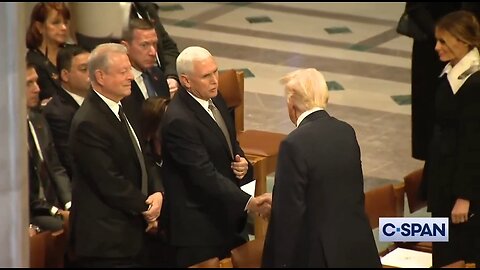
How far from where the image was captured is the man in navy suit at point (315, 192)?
579 cm

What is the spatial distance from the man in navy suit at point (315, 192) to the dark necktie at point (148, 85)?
76.9 inches

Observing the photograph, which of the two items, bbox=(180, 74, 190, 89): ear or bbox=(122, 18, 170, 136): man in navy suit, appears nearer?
bbox=(180, 74, 190, 89): ear

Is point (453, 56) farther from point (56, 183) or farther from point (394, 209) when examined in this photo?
point (56, 183)

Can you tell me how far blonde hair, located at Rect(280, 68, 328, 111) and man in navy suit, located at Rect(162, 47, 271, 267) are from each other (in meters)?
0.85

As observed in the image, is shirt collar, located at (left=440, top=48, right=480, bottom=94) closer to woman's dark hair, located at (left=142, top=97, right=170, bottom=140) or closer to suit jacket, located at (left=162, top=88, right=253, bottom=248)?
suit jacket, located at (left=162, top=88, right=253, bottom=248)

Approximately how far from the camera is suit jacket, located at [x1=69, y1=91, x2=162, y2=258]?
6398 millimetres

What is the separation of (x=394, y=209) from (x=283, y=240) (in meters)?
1.45

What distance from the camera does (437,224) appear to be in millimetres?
7180

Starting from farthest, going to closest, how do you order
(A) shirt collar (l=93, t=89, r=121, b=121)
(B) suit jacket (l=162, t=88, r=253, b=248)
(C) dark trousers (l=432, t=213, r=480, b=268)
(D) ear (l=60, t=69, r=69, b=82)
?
1. (D) ear (l=60, t=69, r=69, b=82)
2. (C) dark trousers (l=432, t=213, r=480, b=268)
3. (B) suit jacket (l=162, t=88, r=253, b=248)
4. (A) shirt collar (l=93, t=89, r=121, b=121)

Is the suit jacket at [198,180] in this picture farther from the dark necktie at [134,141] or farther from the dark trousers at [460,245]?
the dark trousers at [460,245]

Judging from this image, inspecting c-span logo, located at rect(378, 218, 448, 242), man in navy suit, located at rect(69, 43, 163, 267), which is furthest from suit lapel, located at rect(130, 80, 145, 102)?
c-span logo, located at rect(378, 218, 448, 242)

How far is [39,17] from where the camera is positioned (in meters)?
8.81

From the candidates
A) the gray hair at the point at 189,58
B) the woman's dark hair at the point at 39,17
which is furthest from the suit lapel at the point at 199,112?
the woman's dark hair at the point at 39,17

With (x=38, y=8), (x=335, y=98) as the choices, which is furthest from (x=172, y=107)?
(x=335, y=98)
